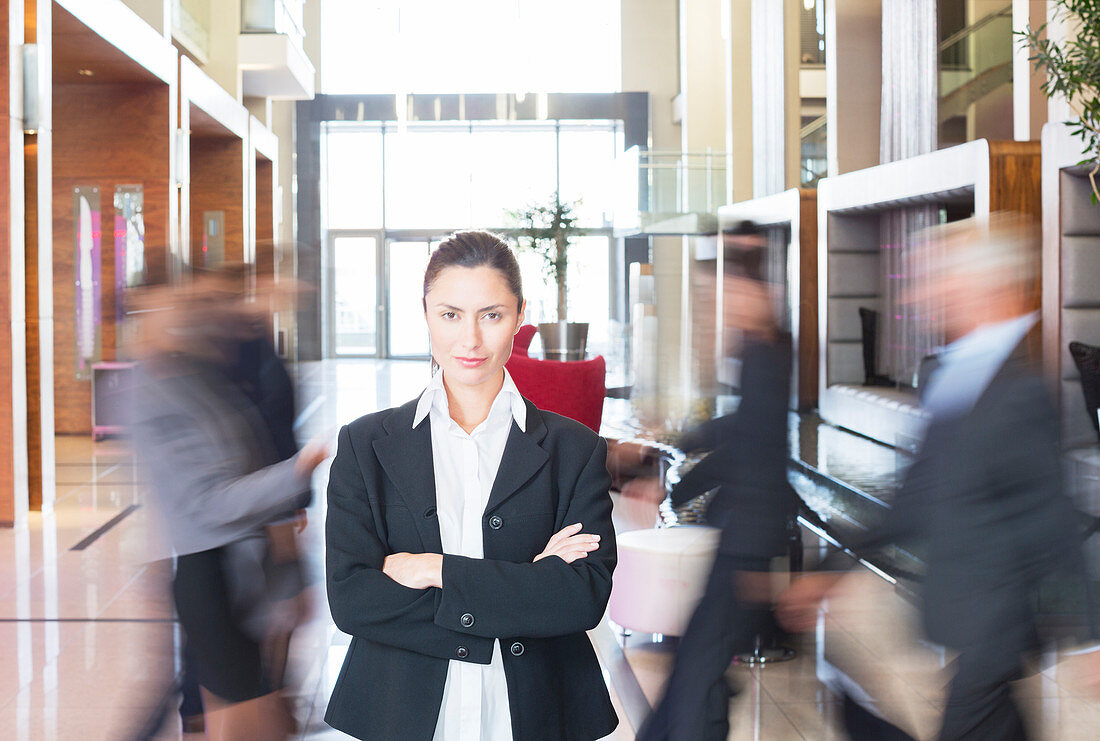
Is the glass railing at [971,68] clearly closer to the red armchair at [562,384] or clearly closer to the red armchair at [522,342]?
the red armchair at [522,342]

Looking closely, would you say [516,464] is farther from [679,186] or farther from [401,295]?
[401,295]

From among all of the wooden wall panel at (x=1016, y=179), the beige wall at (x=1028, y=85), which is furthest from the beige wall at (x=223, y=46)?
the wooden wall panel at (x=1016, y=179)

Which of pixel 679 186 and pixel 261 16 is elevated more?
pixel 261 16

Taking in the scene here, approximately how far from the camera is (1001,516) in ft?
6.95

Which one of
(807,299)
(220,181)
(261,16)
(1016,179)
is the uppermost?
(261,16)

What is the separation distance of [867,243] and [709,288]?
940 cm

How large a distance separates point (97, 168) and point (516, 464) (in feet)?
36.6

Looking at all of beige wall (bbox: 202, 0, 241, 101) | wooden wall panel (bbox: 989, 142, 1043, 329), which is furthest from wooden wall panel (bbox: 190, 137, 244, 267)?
wooden wall panel (bbox: 989, 142, 1043, 329)

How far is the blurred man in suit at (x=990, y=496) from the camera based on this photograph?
2.11 m

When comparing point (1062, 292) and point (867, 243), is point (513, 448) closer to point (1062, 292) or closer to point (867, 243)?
point (1062, 292)

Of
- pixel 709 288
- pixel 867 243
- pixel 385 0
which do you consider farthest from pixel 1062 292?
pixel 385 0

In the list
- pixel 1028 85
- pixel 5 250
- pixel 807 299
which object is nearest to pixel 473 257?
pixel 5 250

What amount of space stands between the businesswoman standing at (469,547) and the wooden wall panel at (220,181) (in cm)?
1425

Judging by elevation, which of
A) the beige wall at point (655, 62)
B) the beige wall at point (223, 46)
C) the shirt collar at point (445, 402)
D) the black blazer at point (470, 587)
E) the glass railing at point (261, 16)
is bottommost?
the black blazer at point (470, 587)
